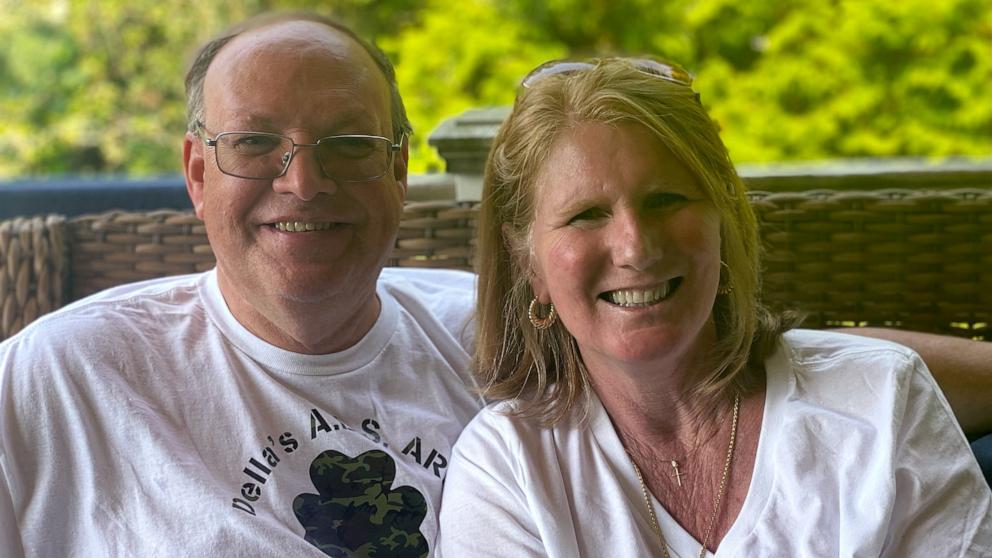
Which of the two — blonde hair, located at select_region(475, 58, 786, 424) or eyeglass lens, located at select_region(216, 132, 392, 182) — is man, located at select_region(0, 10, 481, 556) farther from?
blonde hair, located at select_region(475, 58, 786, 424)

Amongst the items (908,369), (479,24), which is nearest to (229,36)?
(908,369)

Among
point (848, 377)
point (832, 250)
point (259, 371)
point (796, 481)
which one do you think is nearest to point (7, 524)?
point (259, 371)

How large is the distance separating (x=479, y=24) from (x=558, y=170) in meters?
4.98

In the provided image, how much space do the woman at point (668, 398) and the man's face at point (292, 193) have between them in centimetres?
27

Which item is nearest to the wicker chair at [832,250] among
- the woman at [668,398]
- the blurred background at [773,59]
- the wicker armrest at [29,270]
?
the wicker armrest at [29,270]

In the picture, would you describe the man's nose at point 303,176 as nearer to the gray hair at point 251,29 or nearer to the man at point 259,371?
the man at point 259,371

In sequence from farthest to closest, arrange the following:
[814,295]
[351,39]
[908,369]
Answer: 1. [814,295]
2. [351,39]
3. [908,369]

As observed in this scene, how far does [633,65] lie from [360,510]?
0.86 m

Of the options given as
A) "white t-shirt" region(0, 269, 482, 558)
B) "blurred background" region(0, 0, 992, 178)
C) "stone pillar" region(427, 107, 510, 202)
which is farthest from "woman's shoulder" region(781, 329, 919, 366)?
"blurred background" region(0, 0, 992, 178)

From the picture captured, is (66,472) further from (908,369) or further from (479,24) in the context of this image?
(479,24)

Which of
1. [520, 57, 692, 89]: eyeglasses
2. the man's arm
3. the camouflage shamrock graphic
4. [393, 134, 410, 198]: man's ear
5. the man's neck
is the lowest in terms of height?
the camouflage shamrock graphic

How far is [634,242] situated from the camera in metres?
1.52

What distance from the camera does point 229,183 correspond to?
5.80ft

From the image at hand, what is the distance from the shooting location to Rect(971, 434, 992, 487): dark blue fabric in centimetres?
165
